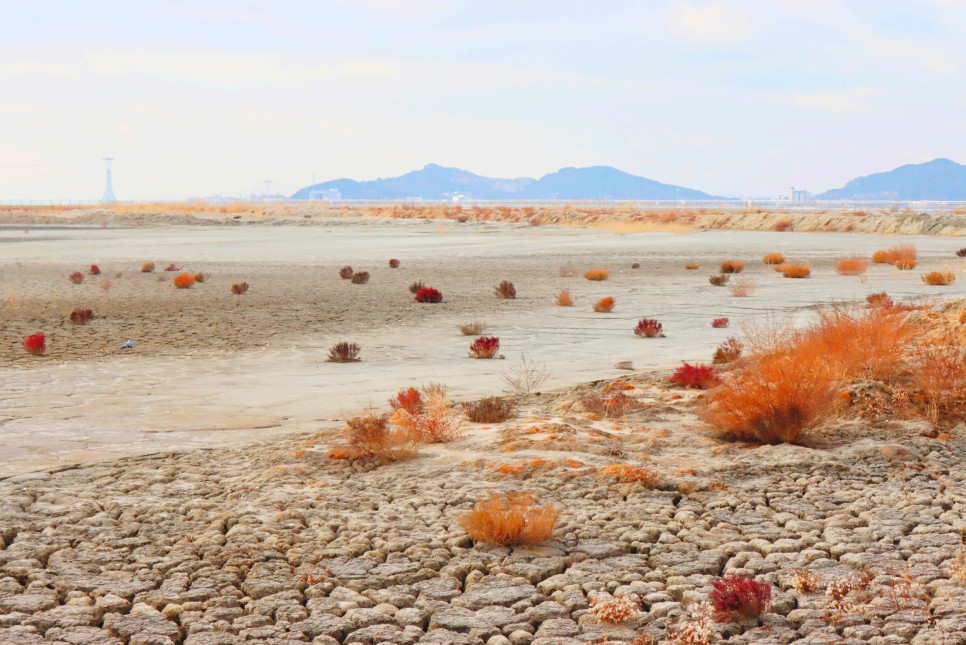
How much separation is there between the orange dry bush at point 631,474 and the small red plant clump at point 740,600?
2.02 m

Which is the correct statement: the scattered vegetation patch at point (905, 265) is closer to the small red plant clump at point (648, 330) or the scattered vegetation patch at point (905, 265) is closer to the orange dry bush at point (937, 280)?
the orange dry bush at point (937, 280)

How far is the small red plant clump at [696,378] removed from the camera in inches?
402

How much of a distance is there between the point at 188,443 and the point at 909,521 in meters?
5.48

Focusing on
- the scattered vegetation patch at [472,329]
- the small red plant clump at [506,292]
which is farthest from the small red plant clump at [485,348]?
the small red plant clump at [506,292]

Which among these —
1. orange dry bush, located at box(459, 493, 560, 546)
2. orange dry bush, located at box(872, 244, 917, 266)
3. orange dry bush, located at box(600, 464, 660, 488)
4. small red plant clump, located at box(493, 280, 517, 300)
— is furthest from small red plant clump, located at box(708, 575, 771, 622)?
orange dry bush, located at box(872, 244, 917, 266)

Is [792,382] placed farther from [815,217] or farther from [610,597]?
[815,217]

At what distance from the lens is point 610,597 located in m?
5.11

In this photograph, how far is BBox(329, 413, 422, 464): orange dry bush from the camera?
25.5 feet

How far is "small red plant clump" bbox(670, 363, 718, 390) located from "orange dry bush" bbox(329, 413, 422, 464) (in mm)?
3401

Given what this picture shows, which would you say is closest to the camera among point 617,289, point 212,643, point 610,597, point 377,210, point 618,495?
point 212,643

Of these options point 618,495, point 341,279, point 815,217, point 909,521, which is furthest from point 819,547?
point 815,217

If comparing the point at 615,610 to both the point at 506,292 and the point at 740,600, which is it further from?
the point at 506,292

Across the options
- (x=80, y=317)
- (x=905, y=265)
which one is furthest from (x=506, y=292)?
(x=905, y=265)

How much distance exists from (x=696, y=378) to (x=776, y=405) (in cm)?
220
